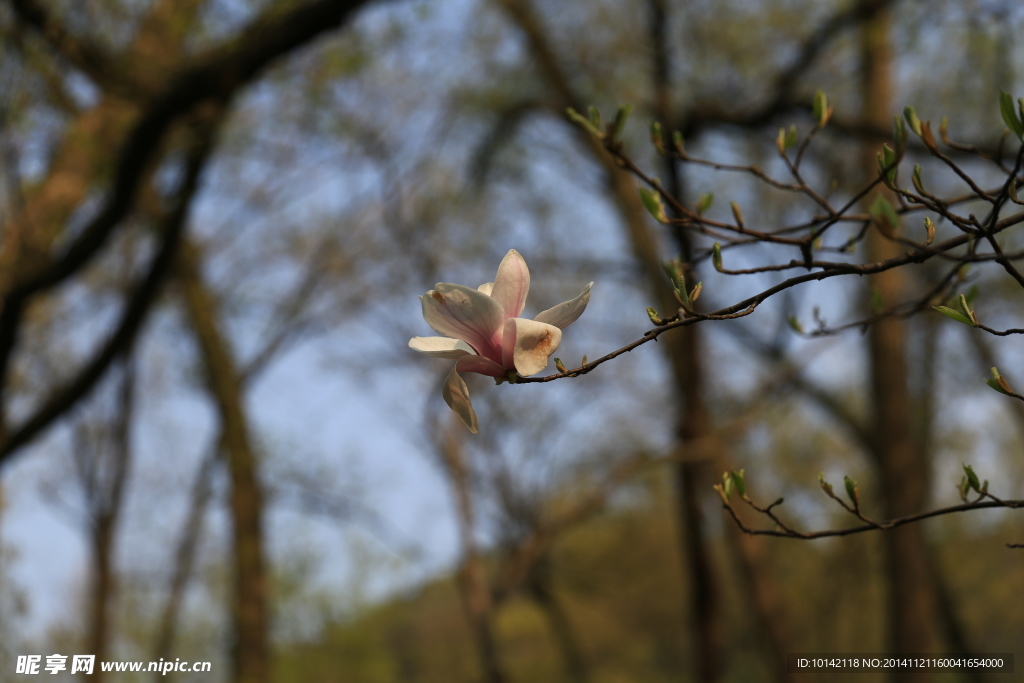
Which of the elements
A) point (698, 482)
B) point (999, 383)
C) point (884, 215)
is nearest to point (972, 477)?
point (999, 383)

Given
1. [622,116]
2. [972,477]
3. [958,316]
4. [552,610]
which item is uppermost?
[552,610]

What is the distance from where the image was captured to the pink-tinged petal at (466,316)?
71 cm

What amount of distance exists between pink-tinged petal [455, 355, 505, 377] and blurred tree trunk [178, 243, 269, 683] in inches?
196

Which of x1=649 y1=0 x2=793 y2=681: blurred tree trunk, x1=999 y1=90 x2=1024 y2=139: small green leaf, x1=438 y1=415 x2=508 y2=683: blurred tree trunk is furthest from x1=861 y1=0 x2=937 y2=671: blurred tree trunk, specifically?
x1=999 y1=90 x2=1024 y2=139: small green leaf

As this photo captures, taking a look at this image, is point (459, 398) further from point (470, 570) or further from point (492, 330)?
point (470, 570)

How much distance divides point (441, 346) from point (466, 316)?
1.4 inches

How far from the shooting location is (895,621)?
4395 mm

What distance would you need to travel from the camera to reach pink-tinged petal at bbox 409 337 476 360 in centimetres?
72

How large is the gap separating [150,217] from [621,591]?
549 inches

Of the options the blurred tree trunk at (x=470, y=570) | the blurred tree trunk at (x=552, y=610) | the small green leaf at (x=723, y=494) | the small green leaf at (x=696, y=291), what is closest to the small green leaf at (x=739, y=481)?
the small green leaf at (x=723, y=494)

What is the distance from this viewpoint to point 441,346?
727mm

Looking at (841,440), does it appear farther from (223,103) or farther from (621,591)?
(223,103)

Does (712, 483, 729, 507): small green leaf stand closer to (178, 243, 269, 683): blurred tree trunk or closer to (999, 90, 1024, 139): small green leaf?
(999, 90, 1024, 139): small green leaf

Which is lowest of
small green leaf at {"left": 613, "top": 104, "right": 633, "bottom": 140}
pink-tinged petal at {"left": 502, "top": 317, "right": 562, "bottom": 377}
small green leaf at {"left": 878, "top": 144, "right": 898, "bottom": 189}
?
pink-tinged petal at {"left": 502, "top": 317, "right": 562, "bottom": 377}
